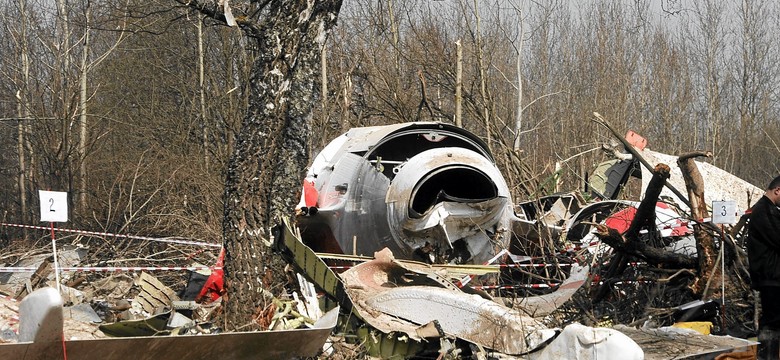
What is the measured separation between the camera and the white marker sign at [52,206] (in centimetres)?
745

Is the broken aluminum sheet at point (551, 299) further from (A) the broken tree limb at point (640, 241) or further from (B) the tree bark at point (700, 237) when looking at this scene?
(B) the tree bark at point (700, 237)

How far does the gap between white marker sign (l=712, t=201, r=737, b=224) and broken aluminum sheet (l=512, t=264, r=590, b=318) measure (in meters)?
1.22

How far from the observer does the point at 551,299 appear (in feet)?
23.8

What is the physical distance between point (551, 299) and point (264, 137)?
8.61 feet

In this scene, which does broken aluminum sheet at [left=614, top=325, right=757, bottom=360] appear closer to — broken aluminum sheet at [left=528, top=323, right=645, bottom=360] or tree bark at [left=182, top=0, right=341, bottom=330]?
broken aluminum sheet at [left=528, top=323, right=645, bottom=360]

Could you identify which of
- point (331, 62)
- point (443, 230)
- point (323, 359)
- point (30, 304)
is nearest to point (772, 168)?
point (331, 62)

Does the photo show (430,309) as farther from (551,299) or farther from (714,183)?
(714,183)

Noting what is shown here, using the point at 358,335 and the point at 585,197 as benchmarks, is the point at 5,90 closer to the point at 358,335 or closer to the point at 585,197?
the point at 585,197

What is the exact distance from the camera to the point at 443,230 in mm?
8078

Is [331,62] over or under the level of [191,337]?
over

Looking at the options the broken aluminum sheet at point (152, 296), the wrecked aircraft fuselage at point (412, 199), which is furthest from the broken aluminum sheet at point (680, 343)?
the broken aluminum sheet at point (152, 296)

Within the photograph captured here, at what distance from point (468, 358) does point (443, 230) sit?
1984 mm

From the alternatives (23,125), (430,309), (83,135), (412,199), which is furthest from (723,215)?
(23,125)

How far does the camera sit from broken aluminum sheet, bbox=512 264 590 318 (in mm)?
6995
